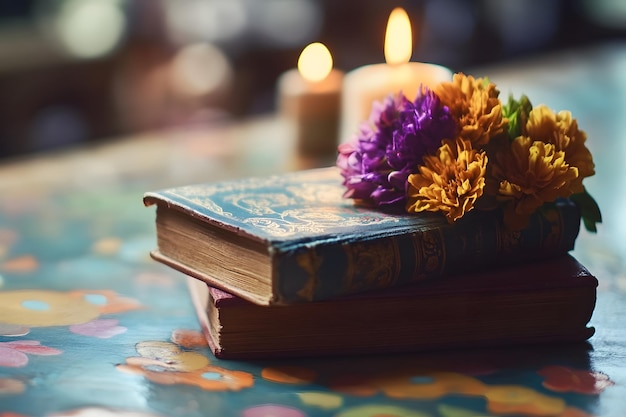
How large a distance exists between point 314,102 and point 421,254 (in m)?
0.64

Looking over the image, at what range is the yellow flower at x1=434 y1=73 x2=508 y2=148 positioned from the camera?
71 centimetres

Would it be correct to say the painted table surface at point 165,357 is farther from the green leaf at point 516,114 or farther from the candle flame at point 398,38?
the candle flame at point 398,38

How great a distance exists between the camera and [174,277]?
2.99 feet

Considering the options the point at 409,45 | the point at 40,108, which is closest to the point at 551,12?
the point at 40,108

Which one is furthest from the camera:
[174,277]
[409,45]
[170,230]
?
[409,45]

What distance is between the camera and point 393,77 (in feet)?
3.66

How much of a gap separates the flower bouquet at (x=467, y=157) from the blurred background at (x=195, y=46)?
2116 millimetres

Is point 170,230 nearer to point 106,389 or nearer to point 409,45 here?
point 106,389

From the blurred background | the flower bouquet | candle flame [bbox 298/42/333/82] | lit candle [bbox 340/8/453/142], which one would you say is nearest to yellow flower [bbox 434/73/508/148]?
the flower bouquet

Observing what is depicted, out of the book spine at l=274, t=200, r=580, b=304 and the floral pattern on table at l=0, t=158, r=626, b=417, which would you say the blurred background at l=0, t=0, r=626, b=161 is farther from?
the book spine at l=274, t=200, r=580, b=304

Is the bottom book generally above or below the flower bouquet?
below

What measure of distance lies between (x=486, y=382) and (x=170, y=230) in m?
0.30

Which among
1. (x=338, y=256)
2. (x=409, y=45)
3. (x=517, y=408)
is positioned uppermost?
(x=409, y=45)

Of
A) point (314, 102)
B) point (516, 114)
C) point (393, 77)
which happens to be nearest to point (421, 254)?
point (516, 114)
